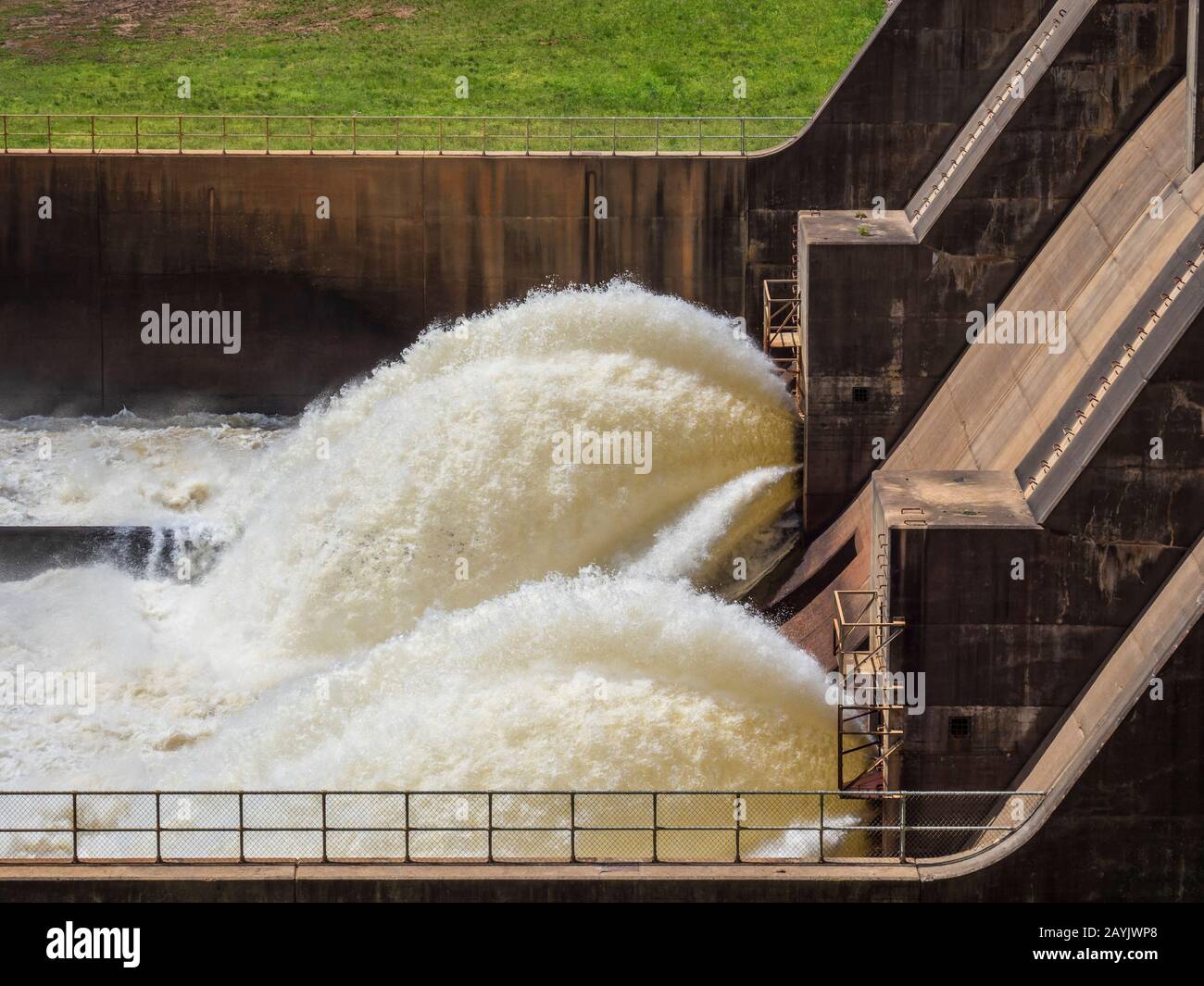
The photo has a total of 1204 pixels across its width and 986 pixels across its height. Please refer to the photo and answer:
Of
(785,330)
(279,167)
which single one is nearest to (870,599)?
(785,330)

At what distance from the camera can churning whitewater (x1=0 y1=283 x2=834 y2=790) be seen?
76.7ft

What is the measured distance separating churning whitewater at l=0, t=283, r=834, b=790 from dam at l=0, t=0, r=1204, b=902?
0.26 feet

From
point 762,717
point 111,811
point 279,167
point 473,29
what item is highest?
point 473,29

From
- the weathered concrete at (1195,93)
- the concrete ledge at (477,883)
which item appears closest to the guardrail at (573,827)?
the concrete ledge at (477,883)

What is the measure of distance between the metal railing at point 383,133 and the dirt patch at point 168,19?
584cm

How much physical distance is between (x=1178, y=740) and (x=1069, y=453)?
11.3ft

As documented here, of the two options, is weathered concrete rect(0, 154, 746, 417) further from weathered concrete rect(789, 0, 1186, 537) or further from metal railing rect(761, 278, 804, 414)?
weathered concrete rect(789, 0, 1186, 537)

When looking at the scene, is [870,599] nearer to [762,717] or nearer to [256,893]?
[762,717]

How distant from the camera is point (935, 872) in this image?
20.3 metres

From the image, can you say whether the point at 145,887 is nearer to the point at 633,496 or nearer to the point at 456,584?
the point at 456,584

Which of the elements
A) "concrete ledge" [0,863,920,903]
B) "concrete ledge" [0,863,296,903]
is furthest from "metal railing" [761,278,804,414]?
"concrete ledge" [0,863,296,903]

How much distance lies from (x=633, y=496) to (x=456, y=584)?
3.06 metres

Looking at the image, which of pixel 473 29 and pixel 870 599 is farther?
pixel 473 29

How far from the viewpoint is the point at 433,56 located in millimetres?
50344
